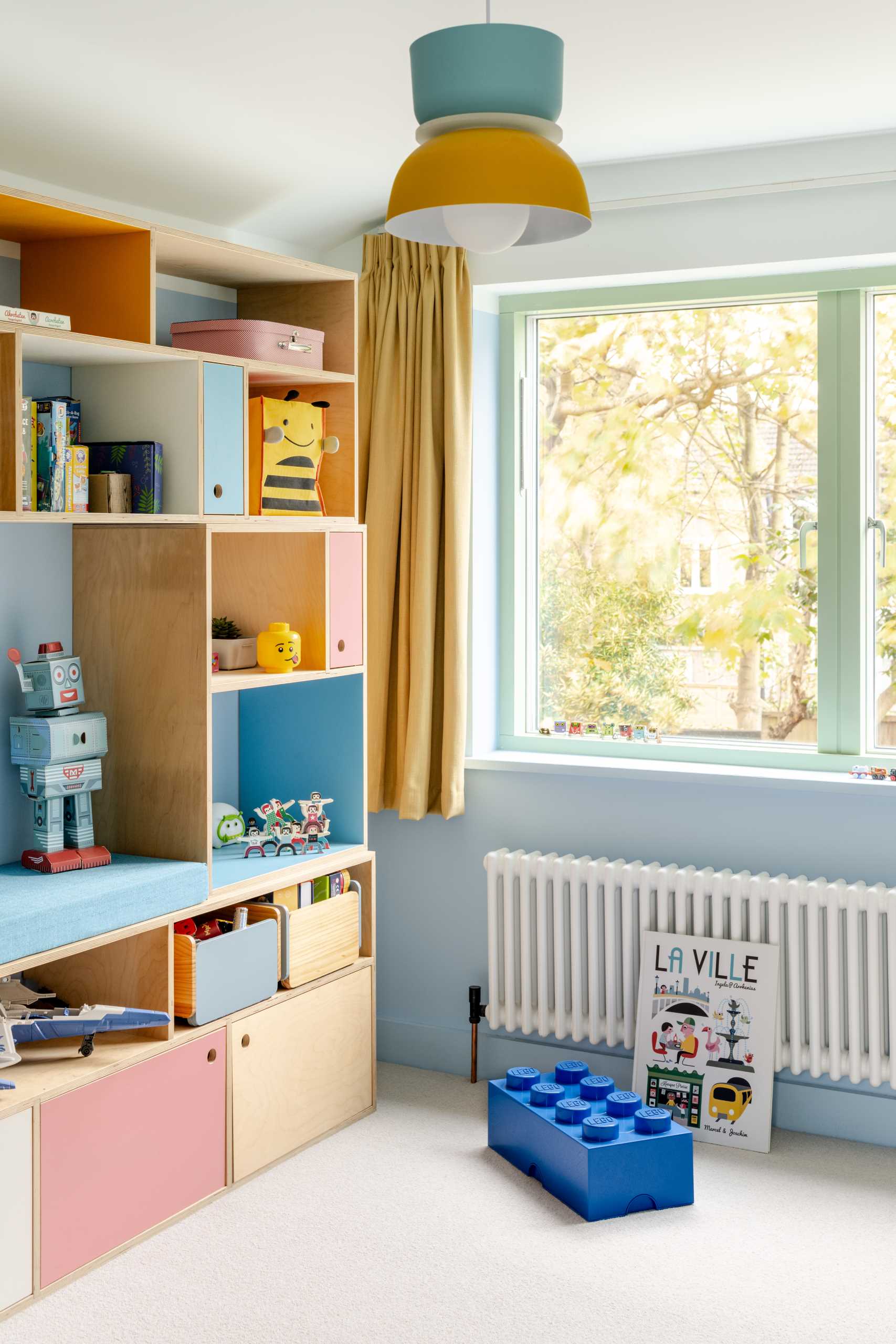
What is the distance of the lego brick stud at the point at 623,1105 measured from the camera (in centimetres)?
279

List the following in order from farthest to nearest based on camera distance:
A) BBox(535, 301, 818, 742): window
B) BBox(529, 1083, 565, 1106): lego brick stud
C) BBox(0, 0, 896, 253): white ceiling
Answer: BBox(535, 301, 818, 742): window → BBox(529, 1083, 565, 1106): lego brick stud → BBox(0, 0, 896, 253): white ceiling

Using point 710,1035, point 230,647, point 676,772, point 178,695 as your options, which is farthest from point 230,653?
point 710,1035

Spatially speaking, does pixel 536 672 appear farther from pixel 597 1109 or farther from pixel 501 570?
pixel 597 1109

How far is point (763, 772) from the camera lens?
3.25 m

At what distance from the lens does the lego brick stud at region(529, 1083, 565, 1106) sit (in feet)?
9.40

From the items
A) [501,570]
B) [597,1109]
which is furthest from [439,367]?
[597,1109]

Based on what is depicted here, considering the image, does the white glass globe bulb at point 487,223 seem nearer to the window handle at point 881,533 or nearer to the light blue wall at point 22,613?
the light blue wall at point 22,613

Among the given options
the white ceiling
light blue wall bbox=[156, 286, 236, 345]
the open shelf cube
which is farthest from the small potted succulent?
the white ceiling

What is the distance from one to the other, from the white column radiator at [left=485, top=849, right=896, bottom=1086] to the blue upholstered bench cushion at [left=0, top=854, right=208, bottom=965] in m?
0.98

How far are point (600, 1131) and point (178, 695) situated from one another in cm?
132

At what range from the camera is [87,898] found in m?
2.46

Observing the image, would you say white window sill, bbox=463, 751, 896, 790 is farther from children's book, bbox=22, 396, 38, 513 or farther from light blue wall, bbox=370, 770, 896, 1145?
children's book, bbox=22, 396, 38, 513

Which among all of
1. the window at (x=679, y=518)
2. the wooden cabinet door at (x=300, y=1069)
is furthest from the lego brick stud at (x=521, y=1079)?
Answer: the window at (x=679, y=518)

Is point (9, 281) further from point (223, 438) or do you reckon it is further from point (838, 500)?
point (838, 500)
